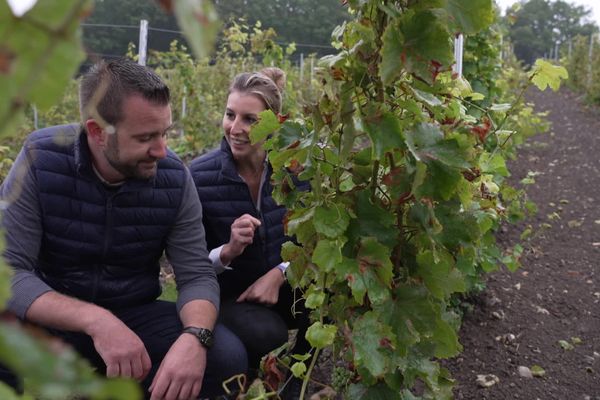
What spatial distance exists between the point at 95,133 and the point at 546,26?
223 feet

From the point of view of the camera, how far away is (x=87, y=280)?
2.31 metres

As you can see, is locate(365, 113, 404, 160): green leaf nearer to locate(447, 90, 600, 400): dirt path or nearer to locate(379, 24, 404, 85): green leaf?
locate(379, 24, 404, 85): green leaf

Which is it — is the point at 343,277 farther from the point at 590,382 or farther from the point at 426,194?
the point at 590,382

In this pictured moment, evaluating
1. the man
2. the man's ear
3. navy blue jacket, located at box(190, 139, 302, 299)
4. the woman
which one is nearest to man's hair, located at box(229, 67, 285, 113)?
the woman

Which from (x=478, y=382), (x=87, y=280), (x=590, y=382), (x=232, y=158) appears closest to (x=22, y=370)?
(x=87, y=280)

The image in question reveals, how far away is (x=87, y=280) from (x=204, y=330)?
454 mm

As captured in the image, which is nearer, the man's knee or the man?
the man

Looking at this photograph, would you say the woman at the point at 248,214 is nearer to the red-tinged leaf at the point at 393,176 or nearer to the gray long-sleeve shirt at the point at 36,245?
the gray long-sleeve shirt at the point at 36,245

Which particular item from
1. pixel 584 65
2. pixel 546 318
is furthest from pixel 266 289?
pixel 584 65

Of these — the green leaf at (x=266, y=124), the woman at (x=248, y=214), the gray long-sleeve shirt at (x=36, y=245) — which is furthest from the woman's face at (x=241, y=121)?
the green leaf at (x=266, y=124)

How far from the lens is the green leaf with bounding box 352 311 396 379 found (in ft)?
4.93

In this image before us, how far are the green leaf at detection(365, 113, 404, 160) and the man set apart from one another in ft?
2.93

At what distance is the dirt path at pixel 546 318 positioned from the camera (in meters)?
3.00

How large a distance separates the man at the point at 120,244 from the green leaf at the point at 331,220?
80 centimetres
